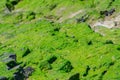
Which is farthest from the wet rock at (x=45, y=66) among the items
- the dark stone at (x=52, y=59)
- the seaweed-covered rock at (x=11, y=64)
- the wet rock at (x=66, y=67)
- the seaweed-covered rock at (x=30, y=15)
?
the seaweed-covered rock at (x=30, y=15)

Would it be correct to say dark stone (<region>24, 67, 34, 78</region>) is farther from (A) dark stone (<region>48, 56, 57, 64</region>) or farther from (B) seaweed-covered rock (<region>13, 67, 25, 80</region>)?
(A) dark stone (<region>48, 56, 57, 64</region>)

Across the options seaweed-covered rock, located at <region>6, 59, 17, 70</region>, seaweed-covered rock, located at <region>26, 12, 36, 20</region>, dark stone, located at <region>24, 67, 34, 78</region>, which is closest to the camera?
dark stone, located at <region>24, 67, 34, 78</region>

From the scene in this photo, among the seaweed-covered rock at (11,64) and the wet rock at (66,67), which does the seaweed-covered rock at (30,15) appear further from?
the wet rock at (66,67)

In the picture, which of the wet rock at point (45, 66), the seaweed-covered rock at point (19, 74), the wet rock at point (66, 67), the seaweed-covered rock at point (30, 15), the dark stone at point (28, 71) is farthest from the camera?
the seaweed-covered rock at point (30, 15)

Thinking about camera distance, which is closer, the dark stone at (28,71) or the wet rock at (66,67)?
the wet rock at (66,67)

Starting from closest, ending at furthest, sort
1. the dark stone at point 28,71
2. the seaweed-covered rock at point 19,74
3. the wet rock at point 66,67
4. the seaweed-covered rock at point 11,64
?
the wet rock at point 66,67 → the seaweed-covered rock at point 19,74 → the dark stone at point 28,71 → the seaweed-covered rock at point 11,64

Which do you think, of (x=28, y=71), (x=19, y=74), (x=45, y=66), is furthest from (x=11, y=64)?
(x=45, y=66)

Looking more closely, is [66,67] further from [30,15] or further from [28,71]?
[30,15]

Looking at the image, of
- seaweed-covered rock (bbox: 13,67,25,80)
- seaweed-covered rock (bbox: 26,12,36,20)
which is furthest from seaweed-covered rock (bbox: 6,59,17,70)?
seaweed-covered rock (bbox: 26,12,36,20)

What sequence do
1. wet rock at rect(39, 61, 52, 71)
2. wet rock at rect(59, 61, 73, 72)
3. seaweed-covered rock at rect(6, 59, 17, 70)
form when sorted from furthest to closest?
seaweed-covered rock at rect(6, 59, 17, 70), wet rock at rect(39, 61, 52, 71), wet rock at rect(59, 61, 73, 72)

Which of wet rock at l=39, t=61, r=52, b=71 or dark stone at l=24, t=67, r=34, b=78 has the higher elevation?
wet rock at l=39, t=61, r=52, b=71

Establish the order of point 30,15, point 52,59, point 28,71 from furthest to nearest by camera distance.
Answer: point 30,15 < point 52,59 < point 28,71

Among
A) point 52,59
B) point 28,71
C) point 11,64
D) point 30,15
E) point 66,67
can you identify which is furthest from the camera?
point 30,15

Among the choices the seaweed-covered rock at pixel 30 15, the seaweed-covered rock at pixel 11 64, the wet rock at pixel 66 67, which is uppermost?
the wet rock at pixel 66 67
